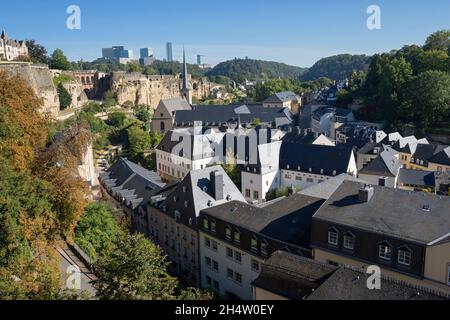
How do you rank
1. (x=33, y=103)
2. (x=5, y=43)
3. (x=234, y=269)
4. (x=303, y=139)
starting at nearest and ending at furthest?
(x=33, y=103) → (x=234, y=269) → (x=303, y=139) → (x=5, y=43)

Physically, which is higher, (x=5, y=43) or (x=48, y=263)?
(x=5, y=43)

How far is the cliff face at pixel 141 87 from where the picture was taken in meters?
84.9

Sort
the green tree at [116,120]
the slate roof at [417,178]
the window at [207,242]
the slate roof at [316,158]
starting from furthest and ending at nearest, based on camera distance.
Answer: the green tree at [116,120]
the slate roof at [316,158]
the slate roof at [417,178]
the window at [207,242]

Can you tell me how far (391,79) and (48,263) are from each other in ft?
230

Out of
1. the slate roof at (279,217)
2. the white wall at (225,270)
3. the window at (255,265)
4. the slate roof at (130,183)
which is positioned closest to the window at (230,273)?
the white wall at (225,270)

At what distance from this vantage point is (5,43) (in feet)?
236

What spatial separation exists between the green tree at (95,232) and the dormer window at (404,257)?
572 inches

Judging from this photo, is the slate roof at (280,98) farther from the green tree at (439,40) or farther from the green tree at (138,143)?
the green tree at (138,143)
